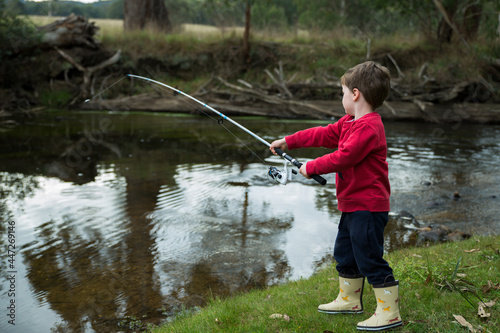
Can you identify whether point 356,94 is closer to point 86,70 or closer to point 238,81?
point 238,81

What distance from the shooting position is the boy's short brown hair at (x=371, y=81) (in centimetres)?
309

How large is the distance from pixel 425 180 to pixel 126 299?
5942mm

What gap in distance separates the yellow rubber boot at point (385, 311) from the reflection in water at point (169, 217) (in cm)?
149

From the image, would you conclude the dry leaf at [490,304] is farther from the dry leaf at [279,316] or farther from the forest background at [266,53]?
the forest background at [266,53]

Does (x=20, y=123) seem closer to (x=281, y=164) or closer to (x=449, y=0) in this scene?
(x=281, y=164)

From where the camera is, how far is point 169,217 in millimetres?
6262

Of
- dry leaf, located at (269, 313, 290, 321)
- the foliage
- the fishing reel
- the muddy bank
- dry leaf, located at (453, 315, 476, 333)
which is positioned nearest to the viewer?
dry leaf, located at (453, 315, 476, 333)

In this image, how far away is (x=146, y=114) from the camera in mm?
18156

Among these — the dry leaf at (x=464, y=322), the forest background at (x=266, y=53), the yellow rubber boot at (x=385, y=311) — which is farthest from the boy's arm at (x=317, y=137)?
the forest background at (x=266, y=53)

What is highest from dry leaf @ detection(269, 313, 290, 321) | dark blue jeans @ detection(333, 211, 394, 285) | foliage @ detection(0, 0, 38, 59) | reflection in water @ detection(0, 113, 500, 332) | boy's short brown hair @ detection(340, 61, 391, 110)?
foliage @ detection(0, 0, 38, 59)

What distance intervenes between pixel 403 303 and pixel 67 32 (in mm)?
19745

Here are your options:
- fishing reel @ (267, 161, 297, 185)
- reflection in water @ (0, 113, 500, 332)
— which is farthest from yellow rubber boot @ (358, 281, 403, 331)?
reflection in water @ (0, 113, 500, 332)

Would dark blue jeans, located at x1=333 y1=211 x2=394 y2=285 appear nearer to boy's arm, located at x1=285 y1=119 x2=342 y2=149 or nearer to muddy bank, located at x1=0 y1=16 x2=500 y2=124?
boy's arm, located at x1=285 y1=119 x2=342 y2=149

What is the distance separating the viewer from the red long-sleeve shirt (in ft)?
9.96
